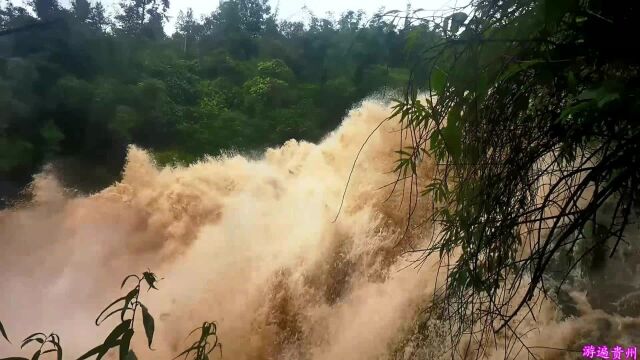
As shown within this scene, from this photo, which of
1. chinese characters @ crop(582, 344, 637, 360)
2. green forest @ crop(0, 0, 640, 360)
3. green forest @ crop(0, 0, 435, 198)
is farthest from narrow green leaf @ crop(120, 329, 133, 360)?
green forest @ crop(0, 0, 435, 198)

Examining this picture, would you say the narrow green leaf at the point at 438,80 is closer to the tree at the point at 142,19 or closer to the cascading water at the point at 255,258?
the cascading water at the point at 255,258

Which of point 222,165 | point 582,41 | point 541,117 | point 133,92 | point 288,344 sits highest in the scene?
point 582,41

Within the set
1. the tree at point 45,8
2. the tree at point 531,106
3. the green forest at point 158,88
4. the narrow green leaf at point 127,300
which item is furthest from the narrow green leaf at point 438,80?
the tree at point 45,8

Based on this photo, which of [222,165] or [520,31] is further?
[222,165]

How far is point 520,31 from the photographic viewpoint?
843 millimetres

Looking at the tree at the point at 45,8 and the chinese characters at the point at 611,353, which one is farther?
the tree at the point at 45,8

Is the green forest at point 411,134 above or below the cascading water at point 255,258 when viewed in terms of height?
above

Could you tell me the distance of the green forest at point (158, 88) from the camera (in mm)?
6109

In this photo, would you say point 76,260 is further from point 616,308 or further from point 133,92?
point 616,308

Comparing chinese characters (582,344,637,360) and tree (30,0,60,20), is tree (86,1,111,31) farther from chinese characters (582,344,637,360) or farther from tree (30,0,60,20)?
chinese characters (582,344,637,360)

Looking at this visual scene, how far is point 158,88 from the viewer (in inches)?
287

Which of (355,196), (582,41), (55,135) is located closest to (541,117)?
(582,41)

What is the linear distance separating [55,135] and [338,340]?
4.85 metres

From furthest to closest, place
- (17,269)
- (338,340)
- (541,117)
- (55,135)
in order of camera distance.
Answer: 1. (55,135)
2. (17,269)
3. (338,340)
4. (541,117)
